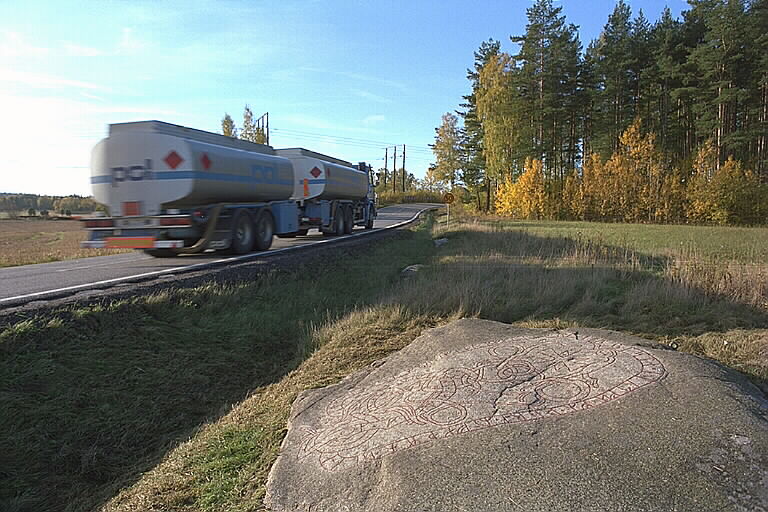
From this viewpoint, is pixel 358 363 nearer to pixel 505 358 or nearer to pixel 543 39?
pixel 505 358

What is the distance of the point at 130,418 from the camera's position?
5.70m

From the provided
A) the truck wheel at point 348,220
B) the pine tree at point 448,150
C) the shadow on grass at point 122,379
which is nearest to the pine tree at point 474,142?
the pine tree at point 448,150

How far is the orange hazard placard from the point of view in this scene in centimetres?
1234

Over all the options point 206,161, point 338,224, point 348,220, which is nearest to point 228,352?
point 206,161

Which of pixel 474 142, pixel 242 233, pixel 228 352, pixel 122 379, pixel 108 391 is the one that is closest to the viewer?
pixel 108 391

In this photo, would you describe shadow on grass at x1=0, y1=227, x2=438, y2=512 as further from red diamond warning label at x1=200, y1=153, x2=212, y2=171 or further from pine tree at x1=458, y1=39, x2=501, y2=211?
pine tree at x1=458, y1=39, x2=501, y2=211

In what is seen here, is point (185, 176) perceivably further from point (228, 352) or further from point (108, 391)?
point (108, 391)

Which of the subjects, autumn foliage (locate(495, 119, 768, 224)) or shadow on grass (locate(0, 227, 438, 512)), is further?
autumn foliage (locate(495, 119, 768, 224))

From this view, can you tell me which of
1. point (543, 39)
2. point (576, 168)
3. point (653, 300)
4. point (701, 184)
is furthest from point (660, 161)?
point (653, 300)

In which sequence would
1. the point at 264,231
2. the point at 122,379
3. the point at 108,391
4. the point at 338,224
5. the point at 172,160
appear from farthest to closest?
the point at 338,224, the point at 264,231, the point at 172,160, the point at 122,379, the point at 108,391

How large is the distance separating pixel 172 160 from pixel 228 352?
6200mm

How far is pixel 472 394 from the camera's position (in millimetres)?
4051

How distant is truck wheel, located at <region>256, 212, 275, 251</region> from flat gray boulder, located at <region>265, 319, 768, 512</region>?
11.0 metres

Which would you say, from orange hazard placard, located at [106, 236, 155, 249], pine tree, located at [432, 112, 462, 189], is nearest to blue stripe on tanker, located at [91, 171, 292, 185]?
orange hazard placard, located at [106, 236, 155, 249]
